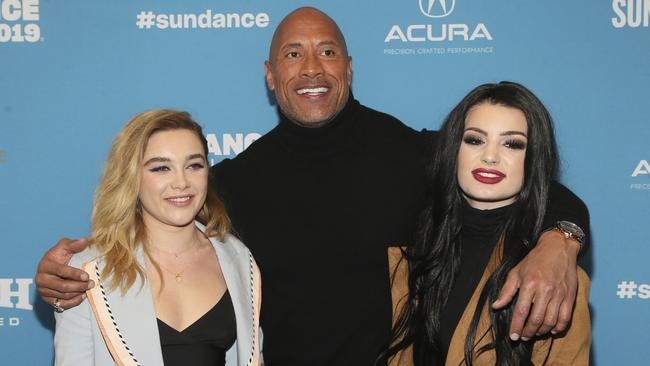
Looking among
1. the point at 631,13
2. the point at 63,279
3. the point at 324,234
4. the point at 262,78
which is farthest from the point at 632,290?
the point at 63,279

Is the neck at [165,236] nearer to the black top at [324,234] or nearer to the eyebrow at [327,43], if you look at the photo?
the black top at [324,234]

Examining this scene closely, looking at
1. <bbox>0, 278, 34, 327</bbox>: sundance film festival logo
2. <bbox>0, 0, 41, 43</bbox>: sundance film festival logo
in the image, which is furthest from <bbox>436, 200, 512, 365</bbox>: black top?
<bbox>0, 0, 41, 43</bbox>: sundance film festival logo

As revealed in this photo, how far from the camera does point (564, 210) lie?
7.02 ft

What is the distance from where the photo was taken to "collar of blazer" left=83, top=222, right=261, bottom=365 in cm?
196

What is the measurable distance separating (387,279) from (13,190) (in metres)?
1.86

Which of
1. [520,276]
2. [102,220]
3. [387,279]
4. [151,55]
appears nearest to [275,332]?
[387,279]

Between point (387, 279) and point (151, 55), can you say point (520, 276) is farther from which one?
point (151, 55)

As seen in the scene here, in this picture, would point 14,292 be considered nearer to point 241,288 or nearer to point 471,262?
point 241,288

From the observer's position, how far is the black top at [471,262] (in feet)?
7.02

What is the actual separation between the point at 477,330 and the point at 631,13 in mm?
1886

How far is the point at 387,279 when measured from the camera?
2496 mm

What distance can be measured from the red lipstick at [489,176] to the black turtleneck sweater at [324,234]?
1.51 ft

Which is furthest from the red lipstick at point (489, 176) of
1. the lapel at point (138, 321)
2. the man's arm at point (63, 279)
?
the man's arm at point (63, 279)

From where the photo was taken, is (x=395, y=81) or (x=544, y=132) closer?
(x=544, y=132)
